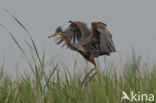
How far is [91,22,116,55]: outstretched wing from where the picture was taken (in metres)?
2.32

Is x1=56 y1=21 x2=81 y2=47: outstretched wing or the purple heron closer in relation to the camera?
the purple heron

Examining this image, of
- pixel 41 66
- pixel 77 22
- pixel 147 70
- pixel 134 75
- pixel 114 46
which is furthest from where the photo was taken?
pixel 134 75

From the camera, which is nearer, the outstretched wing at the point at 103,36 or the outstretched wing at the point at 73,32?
the outstretched wing at the point at 103,36

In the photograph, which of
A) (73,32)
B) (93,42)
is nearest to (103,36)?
(93,42)

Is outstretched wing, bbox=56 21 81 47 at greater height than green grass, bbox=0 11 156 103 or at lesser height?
greater

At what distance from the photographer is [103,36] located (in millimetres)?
2391

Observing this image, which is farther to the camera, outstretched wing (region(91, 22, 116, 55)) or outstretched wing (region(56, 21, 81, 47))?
outstretched wing (region(56, 21, 81, 47))

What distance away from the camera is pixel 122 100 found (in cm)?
264

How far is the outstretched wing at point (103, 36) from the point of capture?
2324 millimetres

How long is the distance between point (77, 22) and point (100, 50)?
442 millimetres

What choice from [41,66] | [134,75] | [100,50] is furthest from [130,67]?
[41,66]

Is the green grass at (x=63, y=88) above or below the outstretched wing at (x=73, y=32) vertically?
below

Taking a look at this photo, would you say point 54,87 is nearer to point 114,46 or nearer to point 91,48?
point 91,48

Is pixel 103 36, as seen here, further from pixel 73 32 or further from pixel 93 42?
pixel 73 32
